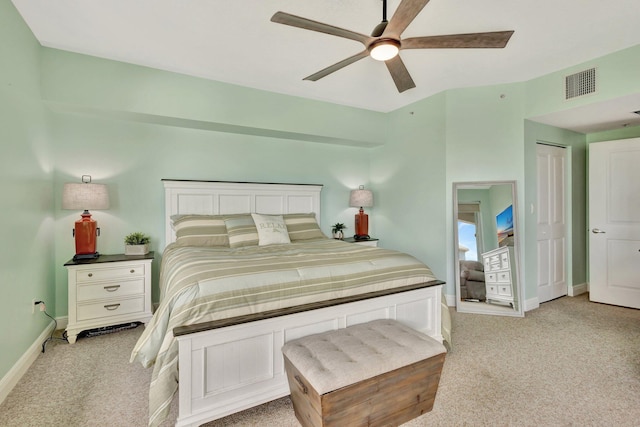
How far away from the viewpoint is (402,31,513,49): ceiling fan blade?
1.82 metres

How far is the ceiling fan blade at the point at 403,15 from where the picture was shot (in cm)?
157

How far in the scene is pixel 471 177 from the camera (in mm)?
3762

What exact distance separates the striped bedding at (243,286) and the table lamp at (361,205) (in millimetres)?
2084

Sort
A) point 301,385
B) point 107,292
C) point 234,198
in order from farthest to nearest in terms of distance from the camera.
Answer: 1. point 234,198
2. point 107,292
3. point 301,385

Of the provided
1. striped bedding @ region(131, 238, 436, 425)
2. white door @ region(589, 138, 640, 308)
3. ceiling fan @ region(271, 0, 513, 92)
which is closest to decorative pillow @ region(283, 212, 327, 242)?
striped bedding @ region(131, 238, 436, 425)

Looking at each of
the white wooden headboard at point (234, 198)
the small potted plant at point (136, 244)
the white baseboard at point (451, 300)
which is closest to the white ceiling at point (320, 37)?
the white wooden headboard at point (234, 198)

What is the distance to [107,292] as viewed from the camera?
9.43ft

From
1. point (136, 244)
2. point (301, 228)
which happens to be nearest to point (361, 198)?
point (301, 228)

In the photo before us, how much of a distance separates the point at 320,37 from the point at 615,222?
13.9 feet

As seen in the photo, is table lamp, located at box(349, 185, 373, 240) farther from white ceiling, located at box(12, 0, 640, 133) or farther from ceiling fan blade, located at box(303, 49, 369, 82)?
ceiling fan blade, located at box(303, 49, 369, 82)

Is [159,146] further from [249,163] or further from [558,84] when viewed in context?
[558,84]

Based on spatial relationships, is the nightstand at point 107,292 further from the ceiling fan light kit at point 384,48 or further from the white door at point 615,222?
the white door at point 615,222

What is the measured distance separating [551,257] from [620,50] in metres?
2.45

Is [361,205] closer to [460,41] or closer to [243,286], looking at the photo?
[460,41]
